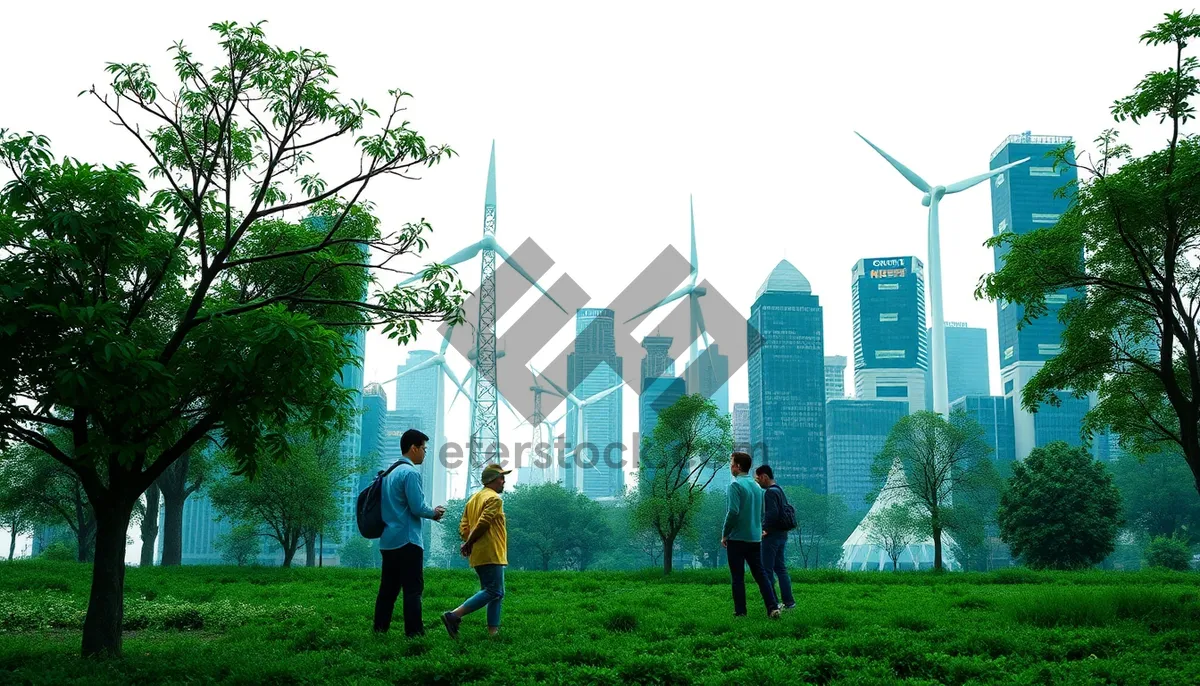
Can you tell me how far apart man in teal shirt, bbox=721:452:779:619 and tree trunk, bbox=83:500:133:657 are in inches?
264

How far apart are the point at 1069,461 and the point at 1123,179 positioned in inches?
1811

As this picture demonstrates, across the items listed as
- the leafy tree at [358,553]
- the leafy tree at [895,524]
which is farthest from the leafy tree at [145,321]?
the leafy tree at [358,553]

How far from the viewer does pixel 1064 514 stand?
5166cm

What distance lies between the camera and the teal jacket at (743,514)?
11.6m

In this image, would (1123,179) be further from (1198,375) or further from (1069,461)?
(1069,461)

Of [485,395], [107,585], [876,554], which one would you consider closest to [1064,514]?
[485,395]

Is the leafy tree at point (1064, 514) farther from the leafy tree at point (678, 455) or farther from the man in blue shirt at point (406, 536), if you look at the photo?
the man in blue shirt at point (406, 536)

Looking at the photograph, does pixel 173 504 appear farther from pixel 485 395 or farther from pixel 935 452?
pixel 935 452

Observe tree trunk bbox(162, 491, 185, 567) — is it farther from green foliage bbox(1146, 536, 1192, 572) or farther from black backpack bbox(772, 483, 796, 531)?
green foliage bbox(1146, 536, 1192, 572)

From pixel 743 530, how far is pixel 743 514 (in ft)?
0.65

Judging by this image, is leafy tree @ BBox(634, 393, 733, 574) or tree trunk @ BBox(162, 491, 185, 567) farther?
tree trunk @ BBox(162, 491, 185, 567)

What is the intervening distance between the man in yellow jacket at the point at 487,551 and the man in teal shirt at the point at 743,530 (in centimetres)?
307

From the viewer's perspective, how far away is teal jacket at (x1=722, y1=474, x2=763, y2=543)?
38.2 ft

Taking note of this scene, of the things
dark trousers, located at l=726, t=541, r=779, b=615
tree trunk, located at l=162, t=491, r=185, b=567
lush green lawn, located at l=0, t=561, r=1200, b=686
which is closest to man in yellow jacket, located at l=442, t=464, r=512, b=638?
lush green lawn, located at l=0, t=561, r=1200, b=686
